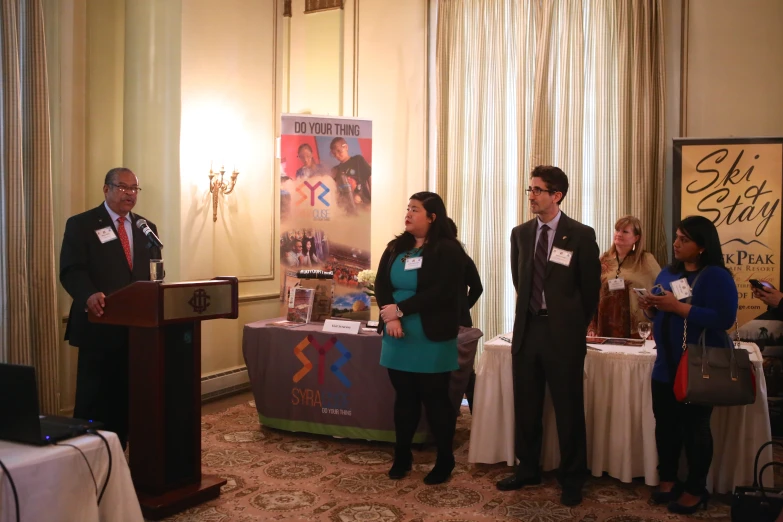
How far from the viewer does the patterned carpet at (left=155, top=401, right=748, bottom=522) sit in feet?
10.2

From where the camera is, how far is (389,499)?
10.8ft

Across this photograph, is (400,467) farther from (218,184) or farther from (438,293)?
(218,184)

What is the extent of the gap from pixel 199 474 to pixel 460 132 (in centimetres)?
398

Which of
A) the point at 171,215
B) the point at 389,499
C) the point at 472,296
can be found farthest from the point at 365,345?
the point at 171,215

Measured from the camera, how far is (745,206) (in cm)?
484

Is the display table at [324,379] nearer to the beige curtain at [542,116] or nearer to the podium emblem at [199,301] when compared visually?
the podium emblem at [199,301]

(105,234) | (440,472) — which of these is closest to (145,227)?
(105,234)

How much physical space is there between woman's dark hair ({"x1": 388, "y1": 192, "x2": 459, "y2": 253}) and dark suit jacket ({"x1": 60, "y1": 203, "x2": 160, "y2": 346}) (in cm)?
125

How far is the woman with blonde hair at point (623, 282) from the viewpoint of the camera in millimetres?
4344

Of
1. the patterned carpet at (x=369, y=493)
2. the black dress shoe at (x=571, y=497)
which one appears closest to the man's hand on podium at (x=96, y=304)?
the patterned carpet at (x=369, y=493)

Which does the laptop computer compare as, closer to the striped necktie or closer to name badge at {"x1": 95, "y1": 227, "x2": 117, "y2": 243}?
name badge at {"x1": 95, "y1": 227, "x2": 117, "y2": 243}

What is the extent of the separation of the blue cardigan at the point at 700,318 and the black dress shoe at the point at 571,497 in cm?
66

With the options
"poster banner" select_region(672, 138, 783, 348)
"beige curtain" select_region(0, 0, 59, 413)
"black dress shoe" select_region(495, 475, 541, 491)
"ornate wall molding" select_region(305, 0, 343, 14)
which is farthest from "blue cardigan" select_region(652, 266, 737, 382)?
"ornate wall molding" select_region(305, 0, 343, 14)

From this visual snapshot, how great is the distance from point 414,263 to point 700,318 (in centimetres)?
134
